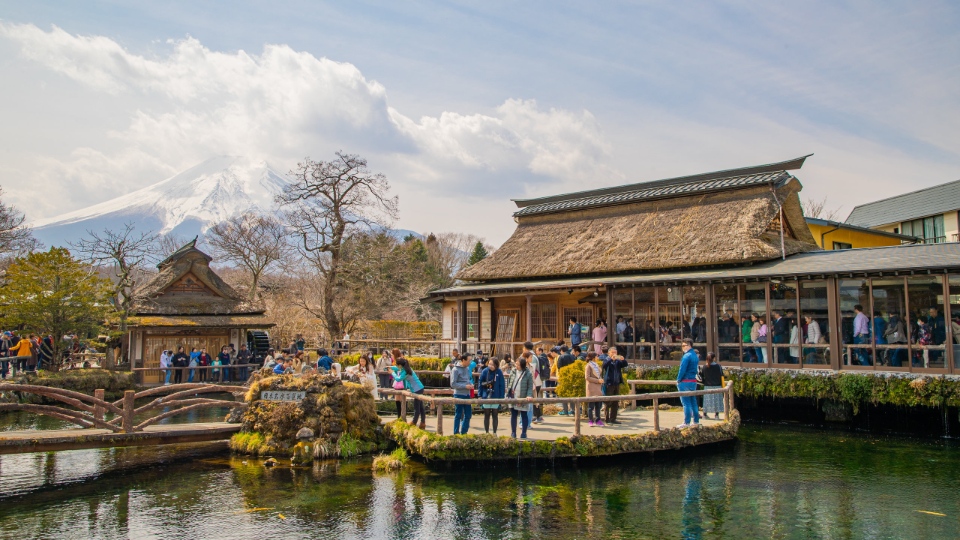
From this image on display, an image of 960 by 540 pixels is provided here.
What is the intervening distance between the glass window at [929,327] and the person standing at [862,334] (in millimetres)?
1045

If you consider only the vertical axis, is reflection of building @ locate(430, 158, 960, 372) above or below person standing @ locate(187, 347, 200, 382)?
above

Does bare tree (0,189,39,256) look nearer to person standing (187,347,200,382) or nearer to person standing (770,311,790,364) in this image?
person standing (187,347,200,382)

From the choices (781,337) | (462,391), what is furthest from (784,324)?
(462,391)

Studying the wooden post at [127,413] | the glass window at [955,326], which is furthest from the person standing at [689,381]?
the wooden post at [127,413]

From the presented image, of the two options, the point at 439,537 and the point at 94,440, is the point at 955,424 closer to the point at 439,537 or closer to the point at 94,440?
the point at 439,537

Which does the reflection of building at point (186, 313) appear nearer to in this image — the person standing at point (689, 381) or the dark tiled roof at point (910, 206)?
the person standing at point (689, 381)

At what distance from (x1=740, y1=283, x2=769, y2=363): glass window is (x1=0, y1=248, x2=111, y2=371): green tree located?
24.5m

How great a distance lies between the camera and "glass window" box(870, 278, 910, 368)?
57.7 feet

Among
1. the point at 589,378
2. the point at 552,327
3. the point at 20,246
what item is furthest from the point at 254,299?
the point at 589,378

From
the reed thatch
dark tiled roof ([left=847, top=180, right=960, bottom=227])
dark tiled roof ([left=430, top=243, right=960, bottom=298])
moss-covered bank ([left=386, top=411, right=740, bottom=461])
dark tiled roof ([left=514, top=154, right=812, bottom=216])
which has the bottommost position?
moss-covered bank ([left=386, top=411, right=740, bottom=461])

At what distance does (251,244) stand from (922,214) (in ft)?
137

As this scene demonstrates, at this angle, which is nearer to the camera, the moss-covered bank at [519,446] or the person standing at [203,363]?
the moss-covered bank at [519,446]

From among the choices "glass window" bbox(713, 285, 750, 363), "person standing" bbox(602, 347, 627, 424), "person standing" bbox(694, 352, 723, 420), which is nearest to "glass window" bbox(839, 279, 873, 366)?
"glass window" bbox(713, 285, 750, 363)

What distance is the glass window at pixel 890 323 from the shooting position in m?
17.6
